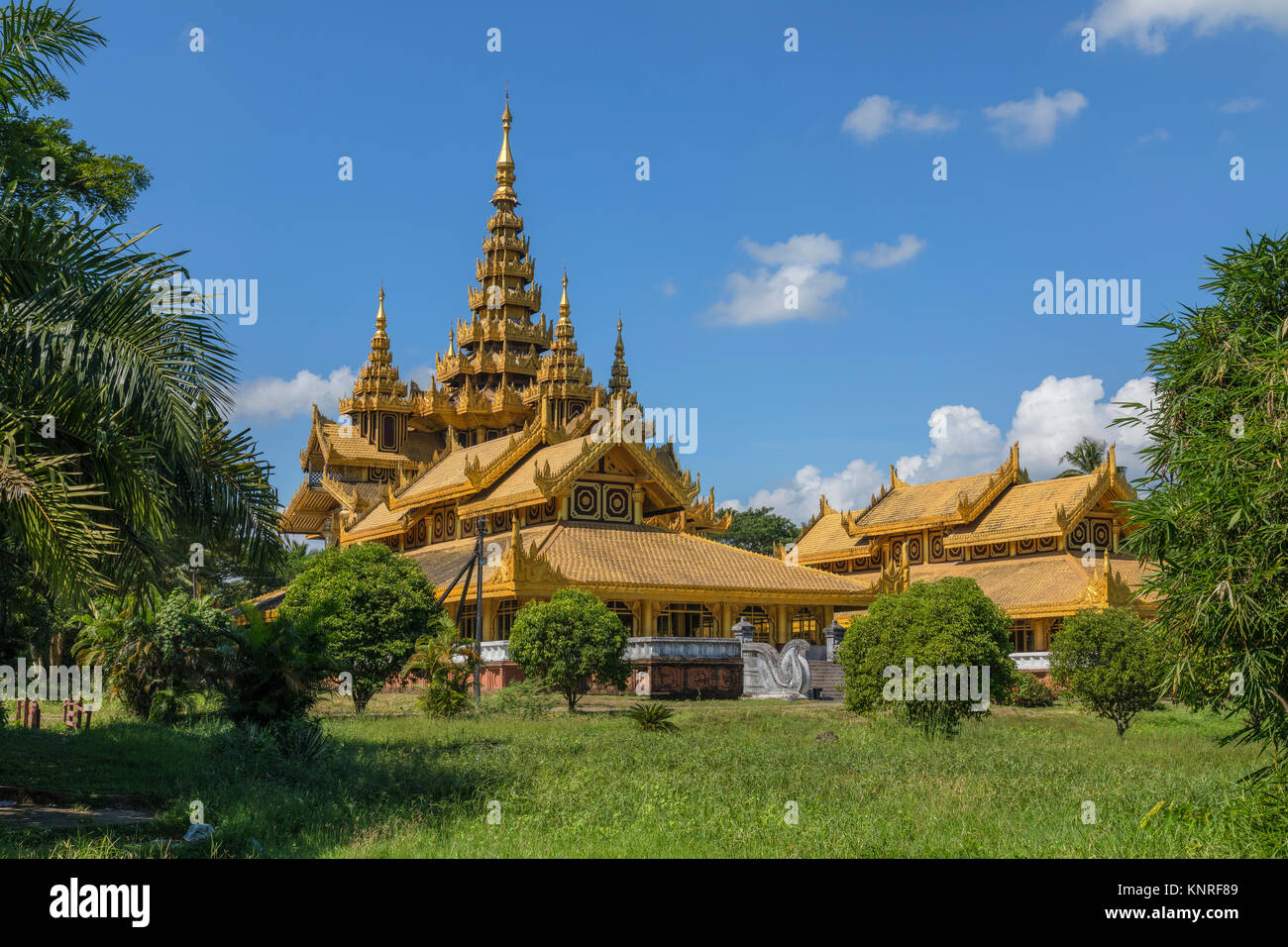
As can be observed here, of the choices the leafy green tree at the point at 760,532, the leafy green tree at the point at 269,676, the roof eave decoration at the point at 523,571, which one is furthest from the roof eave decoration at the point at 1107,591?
the leafy green tree at the point at 760,532

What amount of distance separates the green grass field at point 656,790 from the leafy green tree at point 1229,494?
1174 millimetres

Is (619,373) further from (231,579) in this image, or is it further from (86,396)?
(86,396)

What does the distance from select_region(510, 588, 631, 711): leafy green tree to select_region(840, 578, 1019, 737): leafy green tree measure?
6.07m


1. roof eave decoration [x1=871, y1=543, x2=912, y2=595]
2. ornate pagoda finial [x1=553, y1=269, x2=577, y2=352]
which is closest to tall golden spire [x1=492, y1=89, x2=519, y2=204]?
ornate pagoda finial [x1=553, y1=269, x2=577, y2=352]

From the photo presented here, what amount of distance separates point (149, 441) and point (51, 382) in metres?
0.87

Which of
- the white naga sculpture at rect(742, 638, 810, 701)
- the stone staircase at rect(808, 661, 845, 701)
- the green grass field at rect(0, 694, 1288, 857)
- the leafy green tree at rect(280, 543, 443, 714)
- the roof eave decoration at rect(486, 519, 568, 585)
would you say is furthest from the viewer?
the stone staircase at rect(808, 661, 845, 701)

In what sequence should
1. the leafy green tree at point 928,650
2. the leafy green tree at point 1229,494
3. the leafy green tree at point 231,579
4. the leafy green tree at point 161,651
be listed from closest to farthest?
the leafy green tree at point 1229,494
the leafy green tree at point 928,650
the leafy green tree at point 161,651
the leafy green tree at point 231,579

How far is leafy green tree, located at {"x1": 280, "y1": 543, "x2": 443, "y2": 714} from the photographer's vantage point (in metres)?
24.2

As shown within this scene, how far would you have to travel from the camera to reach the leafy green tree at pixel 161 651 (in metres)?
20.5

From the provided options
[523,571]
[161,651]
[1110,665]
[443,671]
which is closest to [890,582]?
[523,571]

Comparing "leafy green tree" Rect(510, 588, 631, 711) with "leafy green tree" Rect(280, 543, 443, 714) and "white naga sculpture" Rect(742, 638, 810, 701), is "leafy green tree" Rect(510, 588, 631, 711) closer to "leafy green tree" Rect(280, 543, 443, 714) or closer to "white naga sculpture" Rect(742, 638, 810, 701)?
"leafy green tree" Rect(280, 543, 443, 714)

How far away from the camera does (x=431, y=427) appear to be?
60.9m

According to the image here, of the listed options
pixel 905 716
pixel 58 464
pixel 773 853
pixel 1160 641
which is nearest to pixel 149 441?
pixel 58 464

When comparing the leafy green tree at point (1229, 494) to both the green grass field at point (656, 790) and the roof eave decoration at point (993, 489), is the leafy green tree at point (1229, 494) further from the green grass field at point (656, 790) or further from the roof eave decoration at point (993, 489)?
the roof eave decoration at point (993, 489)
